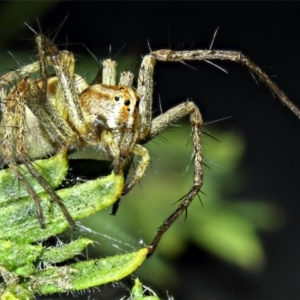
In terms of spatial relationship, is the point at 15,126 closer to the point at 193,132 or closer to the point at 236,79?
the point at 193,132

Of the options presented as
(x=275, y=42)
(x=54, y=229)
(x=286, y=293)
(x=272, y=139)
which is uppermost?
(x=54, y=229)

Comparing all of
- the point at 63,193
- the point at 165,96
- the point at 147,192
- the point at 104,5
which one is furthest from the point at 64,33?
the point at 63,193

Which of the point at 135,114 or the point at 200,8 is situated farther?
the point at 200,8

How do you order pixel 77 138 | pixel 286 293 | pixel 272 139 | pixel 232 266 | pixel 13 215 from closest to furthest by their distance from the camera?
1. pixel 13 215
2. pixel 77 138
3. pixel 232 266
4. pixel 286 293
5. pixel 272 139

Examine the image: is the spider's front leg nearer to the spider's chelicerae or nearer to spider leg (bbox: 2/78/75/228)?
the spider's chelicerae

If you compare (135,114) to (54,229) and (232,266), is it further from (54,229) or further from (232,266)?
(232,266)
